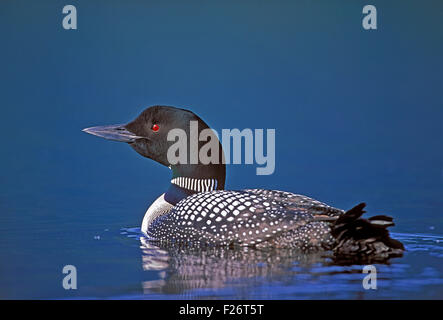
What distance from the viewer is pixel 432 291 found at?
4.21 meters

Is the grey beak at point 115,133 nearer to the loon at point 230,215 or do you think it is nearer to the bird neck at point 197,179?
the loon at point 230,215

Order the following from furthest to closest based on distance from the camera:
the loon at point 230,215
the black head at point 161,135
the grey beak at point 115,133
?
1. the grey beak at point 115,133
2. the black head at point 161,135
3. the loon at point 230,215

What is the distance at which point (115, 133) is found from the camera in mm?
6074

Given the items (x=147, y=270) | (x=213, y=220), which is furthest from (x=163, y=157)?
(x=147, y=270)

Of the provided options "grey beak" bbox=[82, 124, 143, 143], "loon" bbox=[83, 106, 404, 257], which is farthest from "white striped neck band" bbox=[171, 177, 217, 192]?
"grey beak" bbox=[82, 124, 143, 143]

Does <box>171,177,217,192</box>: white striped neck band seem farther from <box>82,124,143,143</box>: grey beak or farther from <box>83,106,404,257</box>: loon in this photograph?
<box>82,124,143,143</box>: grey beak

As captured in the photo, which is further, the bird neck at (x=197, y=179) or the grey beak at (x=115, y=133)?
the grey beak at (x=115, y=133)

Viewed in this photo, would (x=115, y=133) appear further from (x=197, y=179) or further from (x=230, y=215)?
(x=230, y=215)

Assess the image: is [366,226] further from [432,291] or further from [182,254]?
[182,254]

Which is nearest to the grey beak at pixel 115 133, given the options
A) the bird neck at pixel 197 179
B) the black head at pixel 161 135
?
the black head at pixel 161 135

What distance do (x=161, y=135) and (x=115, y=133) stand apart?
1.25 feet

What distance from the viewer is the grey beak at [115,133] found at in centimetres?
606

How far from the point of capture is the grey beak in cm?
606

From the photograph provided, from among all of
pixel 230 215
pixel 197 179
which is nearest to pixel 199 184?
pixel 197 179
